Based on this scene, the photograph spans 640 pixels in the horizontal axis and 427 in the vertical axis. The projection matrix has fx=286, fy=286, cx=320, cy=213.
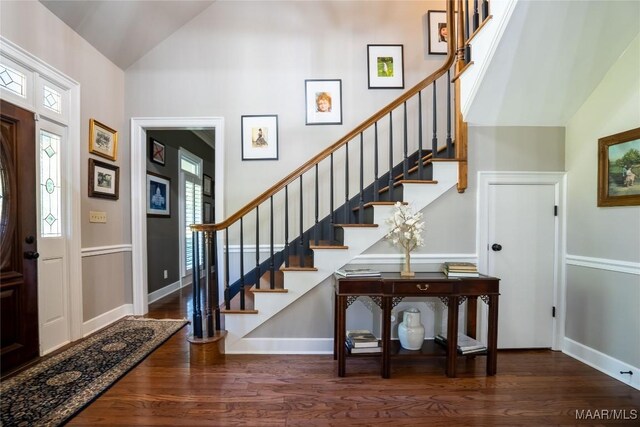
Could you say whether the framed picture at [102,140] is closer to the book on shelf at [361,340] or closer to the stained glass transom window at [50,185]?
the stained glass transom window at [50,185]

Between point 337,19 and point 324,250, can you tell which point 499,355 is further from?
point 337,19

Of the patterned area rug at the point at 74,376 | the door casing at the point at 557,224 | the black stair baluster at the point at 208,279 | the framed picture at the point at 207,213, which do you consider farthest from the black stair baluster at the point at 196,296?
the framed picture at the point at 207,213

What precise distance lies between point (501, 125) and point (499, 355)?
206 cm

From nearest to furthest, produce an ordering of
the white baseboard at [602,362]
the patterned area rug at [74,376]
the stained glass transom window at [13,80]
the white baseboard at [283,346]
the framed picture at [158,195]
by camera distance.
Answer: the patterned area rug at [74,376] < the white baseboard at [602,362] < the stained glass transom window at [13,80] < the white baseboard at [283,346] < the framed picture at [158,195]

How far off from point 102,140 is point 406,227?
3.30 m

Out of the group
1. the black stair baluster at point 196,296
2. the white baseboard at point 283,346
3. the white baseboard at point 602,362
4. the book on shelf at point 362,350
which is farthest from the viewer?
the white baseboard at point 283,346

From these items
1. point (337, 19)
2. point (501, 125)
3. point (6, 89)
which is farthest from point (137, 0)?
point (501, 125)

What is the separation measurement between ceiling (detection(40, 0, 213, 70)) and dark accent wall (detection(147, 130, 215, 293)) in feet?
3.74

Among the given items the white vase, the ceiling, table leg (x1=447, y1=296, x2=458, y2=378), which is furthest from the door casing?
the ceiling

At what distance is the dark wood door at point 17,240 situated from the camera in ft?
7.12

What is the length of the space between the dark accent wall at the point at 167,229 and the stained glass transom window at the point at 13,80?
1.75 m

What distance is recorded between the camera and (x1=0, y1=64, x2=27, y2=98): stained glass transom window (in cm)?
216

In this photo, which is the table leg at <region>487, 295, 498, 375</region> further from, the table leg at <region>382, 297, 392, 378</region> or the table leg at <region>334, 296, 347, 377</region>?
the table leg at <region>334, 296, 347, 377</region>

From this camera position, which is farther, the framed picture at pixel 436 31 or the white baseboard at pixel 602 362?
the framed picture at pixel 436 31
